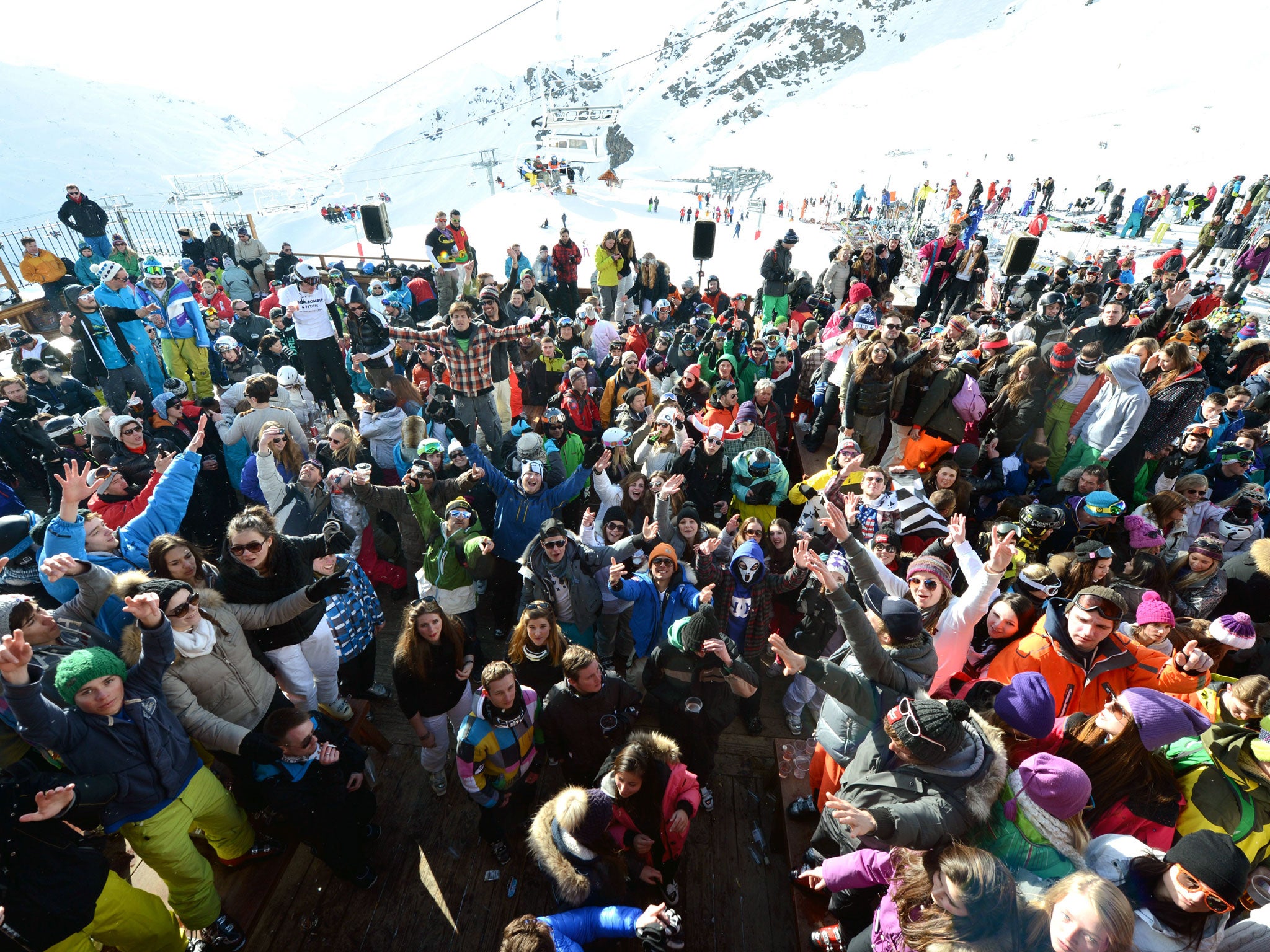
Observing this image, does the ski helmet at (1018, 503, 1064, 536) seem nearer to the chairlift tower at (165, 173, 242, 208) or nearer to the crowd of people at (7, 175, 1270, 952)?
the crowd of people at (7, 175, 1270, 952)

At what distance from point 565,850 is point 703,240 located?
1246cm

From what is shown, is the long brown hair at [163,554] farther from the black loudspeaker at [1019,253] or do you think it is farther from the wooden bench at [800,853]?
the black loudspeaker at [1019,253]

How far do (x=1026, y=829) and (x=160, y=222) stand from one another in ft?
73.4

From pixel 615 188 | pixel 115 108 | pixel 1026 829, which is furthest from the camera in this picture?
pixel 115 108

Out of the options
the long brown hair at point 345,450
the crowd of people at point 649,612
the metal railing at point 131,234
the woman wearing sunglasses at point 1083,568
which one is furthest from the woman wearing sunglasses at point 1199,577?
the metal railing at point 131,234

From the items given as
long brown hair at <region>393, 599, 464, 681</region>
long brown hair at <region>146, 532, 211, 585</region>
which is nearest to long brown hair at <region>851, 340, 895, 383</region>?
long brown hair at <region>393, 599, 464, 681</region>

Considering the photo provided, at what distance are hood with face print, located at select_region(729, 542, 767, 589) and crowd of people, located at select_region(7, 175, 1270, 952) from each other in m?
0.03

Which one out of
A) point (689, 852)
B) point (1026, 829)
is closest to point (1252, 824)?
point (1026, 829)

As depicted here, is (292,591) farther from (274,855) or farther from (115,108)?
(115,108)

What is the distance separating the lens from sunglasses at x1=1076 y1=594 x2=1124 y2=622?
109 inches

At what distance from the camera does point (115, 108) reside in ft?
345

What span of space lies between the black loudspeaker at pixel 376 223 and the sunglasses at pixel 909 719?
1386cm

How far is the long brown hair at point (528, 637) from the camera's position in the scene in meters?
3.33

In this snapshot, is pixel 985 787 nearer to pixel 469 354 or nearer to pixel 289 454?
pixel 289 454
